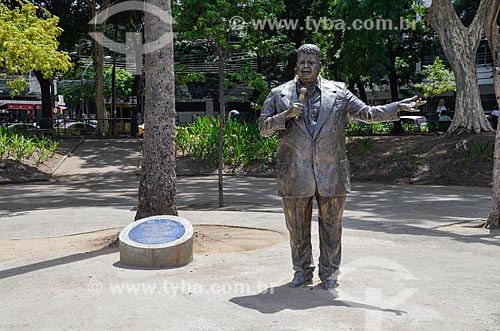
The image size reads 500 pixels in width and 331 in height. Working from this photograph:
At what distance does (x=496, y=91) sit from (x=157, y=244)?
6.57m

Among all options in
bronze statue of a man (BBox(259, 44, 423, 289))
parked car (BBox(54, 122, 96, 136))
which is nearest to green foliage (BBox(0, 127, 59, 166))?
parked car (BBox(54, 122, 96, 136))

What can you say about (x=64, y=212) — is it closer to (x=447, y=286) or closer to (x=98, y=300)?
(x=98, y=300)

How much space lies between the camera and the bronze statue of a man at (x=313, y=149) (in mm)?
5910

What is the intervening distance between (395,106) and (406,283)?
5.68 feet

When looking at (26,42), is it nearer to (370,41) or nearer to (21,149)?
(21,149)

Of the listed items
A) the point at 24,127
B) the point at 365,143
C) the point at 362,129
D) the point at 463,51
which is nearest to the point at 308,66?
the point at 463,51

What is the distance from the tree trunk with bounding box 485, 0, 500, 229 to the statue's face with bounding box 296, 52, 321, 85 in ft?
18.2

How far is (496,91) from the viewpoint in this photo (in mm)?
10906

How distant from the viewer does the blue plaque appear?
7.29m

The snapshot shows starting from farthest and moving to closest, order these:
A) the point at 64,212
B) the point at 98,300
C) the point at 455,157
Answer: the point at 455,157
the point at 64,212
the point at 98,300

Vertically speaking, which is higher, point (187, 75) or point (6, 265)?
point (187, 75)

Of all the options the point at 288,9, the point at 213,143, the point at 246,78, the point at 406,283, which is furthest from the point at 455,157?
the point at 406,283

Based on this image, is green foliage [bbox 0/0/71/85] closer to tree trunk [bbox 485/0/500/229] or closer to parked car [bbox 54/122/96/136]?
parked car [bbox 54/122/96/136]

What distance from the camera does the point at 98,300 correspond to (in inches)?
233
